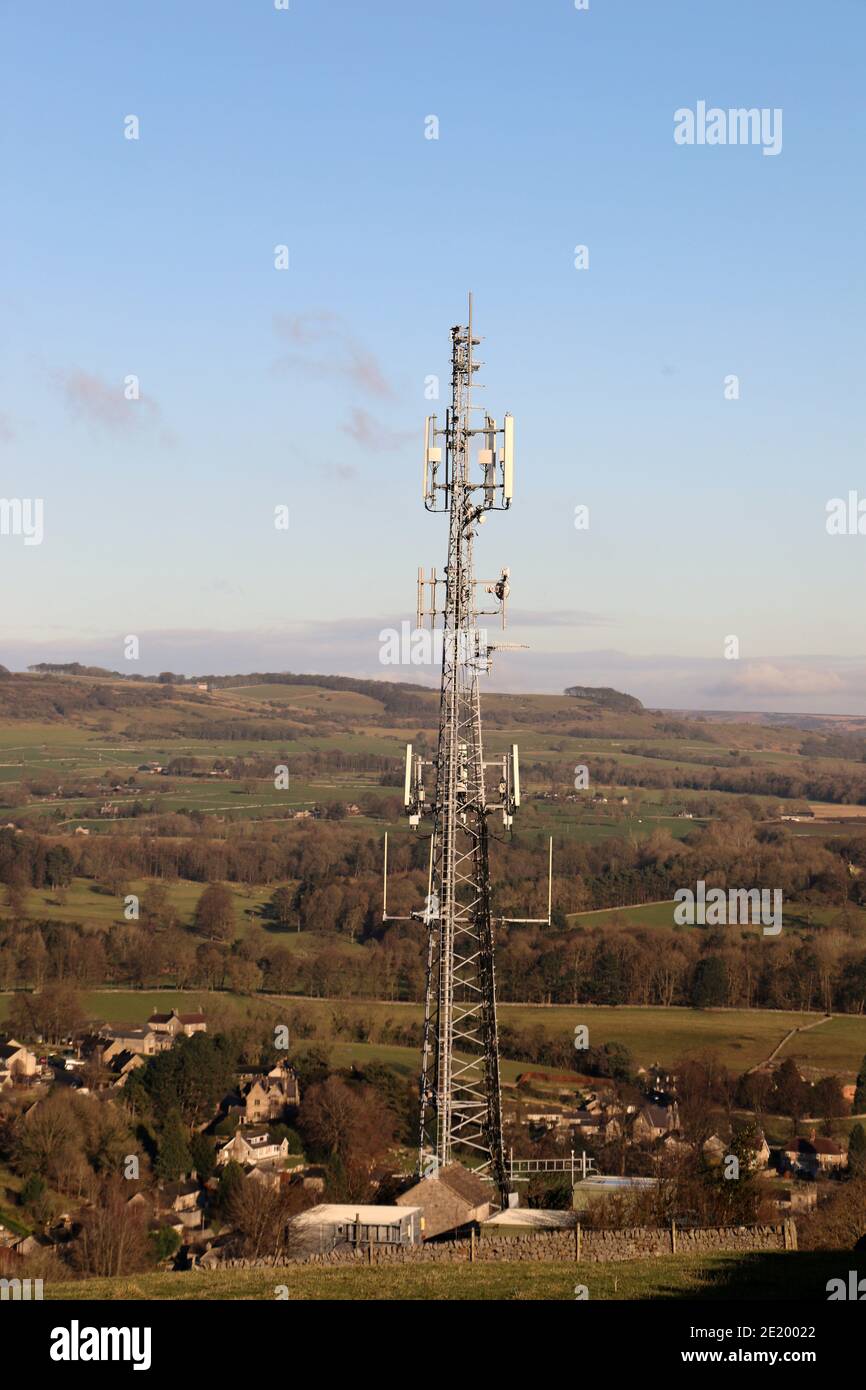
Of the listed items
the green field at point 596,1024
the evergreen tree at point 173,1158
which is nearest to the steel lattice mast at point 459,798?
the evergreen tree at point 173,1158

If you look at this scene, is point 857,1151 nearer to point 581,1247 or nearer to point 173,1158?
point 173,1158

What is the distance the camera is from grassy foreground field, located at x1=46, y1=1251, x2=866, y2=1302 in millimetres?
15453

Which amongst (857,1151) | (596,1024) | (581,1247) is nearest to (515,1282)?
(581,1247)

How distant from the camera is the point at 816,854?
124562 mm

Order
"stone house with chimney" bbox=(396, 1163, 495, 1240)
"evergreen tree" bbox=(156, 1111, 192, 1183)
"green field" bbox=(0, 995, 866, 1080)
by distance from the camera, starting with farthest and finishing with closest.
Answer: "green field" bbox=(0, 995, 866, 1080)
"evergreen tree" bbox=(156, 1111, 192, 1183)
"stone house with chimney" bbox=(396, 1163, 495, 1240)

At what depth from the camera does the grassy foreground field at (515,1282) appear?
50.7 feet

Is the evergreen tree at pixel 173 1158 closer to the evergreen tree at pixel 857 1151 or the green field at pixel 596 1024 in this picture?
the green field at pixel 596 1024

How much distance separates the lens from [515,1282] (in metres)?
16.1

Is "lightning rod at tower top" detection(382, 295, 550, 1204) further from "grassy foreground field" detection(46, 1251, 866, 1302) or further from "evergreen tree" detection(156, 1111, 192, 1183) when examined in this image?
"evergreen tree" detection(156, 1111, 192, 1183)

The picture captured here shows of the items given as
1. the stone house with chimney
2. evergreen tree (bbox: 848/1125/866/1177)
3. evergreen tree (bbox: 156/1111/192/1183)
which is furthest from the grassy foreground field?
evergreen tree (bbox: 848/1125/866/1177)
